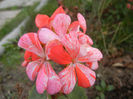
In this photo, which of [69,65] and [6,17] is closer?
[69,65]

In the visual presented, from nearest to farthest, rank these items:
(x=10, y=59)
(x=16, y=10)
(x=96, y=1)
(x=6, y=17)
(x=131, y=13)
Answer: (x=96, y=1)
(x=10, y=59)
(x=131, y=13)
(x=6, y=17)
(x=16, y=10)

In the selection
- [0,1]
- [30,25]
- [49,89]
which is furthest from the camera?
[0,1]

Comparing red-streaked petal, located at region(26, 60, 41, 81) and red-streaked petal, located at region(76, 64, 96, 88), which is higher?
red-streaked petal, located at region(26, 60, 41, 81)

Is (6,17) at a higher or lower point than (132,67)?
higher

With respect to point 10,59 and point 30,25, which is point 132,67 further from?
point 30,25

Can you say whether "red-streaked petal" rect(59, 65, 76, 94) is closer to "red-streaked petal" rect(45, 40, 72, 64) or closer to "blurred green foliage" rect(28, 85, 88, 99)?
"red-streaked petal" rect(45, 40, 72, 64)

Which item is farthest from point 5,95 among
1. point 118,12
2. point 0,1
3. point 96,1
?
point 0,1

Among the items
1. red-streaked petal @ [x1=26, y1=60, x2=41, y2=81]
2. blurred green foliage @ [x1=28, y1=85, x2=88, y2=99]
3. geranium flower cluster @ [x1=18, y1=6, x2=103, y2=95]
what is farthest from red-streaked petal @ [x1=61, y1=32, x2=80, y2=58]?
blurred green foliage @ [x1=28, y1=85, x2=88, y2=99]
